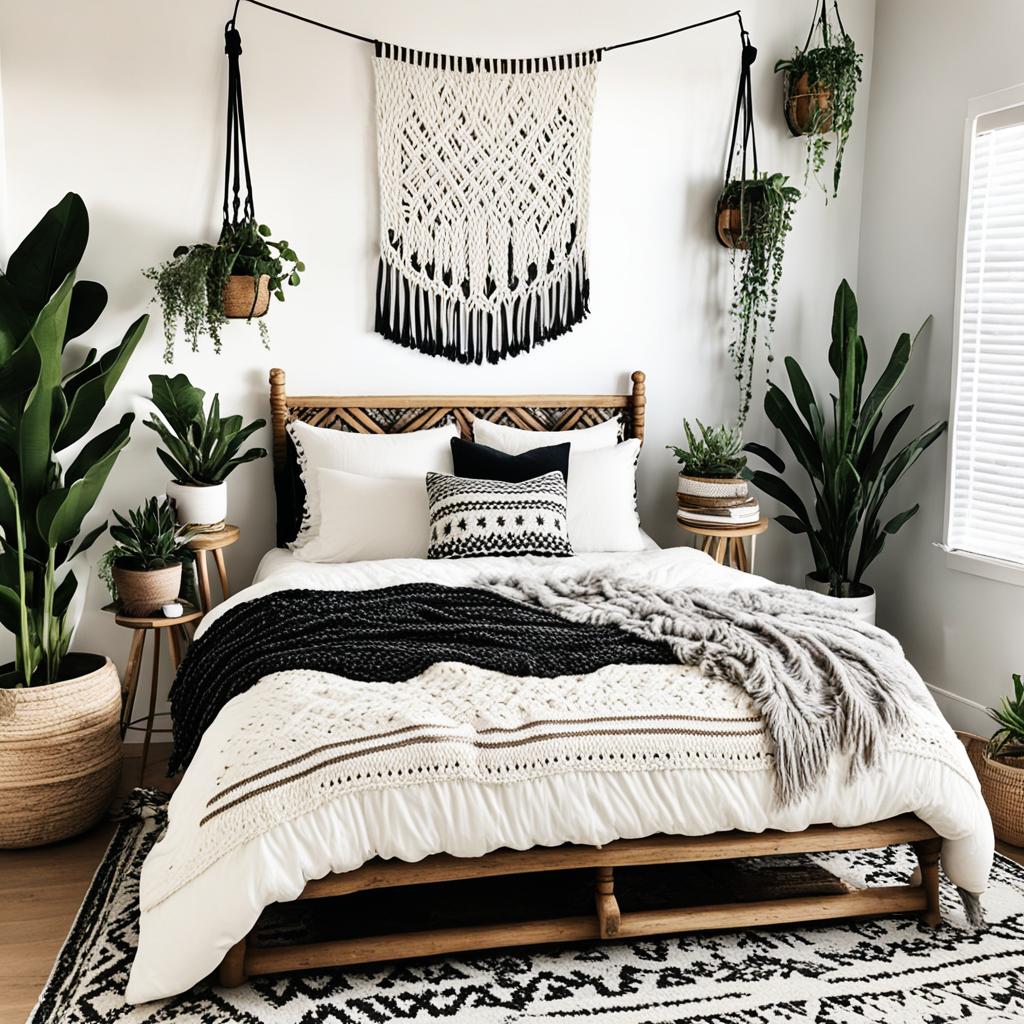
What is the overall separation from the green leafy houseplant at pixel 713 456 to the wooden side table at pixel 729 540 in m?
0.21

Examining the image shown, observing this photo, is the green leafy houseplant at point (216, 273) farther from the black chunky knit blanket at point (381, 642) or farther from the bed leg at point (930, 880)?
the bed leg at point (930, 880)

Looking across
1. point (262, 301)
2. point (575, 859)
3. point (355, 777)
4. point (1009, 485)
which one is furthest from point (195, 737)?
point (1009, 485)

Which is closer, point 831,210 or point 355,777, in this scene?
point 355,777

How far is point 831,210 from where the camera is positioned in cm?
437

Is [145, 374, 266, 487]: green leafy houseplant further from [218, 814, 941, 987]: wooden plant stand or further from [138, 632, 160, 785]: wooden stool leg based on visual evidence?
[218, 814, 941, 987]: wooden plant stand

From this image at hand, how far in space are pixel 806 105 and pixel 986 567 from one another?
6.32 ft

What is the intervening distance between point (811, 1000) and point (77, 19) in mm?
3780

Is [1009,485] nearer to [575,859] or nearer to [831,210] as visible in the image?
[831,210]

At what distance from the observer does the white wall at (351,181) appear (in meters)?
3.66

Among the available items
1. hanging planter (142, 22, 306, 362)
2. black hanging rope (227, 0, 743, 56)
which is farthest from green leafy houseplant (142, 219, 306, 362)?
black hanging rope (227, 0, 743, 56)

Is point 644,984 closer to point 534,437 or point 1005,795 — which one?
point 1005,795

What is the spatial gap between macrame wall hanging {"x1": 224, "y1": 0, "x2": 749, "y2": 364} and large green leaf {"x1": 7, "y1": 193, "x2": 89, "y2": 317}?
1098mm

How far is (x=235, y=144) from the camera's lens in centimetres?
375

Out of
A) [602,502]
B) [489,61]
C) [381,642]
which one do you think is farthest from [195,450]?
[489,61]
